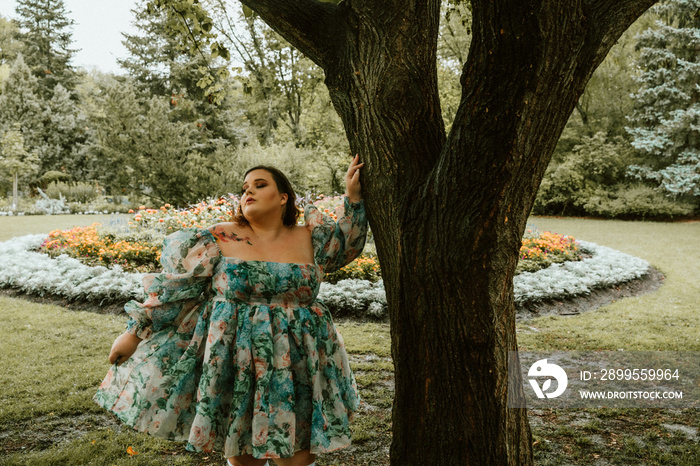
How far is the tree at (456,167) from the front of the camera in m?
1.81

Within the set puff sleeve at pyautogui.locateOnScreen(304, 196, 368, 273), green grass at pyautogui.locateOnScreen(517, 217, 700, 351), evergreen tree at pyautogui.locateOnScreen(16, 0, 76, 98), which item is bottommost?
green grass at pyautogui.locateOnScreen(517, 217, 700, 351)

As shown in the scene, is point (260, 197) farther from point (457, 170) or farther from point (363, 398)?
point (363, 398)

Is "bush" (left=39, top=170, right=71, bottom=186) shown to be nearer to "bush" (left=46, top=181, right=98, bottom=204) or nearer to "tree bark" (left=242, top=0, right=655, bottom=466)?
"bush" (left=46, top=181, right=98, bottom=204)

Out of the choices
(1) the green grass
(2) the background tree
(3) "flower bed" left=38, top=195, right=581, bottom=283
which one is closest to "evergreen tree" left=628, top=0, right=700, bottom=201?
(1) the green grass

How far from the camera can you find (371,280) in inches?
283

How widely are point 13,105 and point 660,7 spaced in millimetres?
30570

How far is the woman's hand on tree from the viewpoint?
229cm

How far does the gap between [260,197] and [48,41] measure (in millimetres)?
35215

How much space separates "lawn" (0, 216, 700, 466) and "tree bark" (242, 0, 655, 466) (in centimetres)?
120

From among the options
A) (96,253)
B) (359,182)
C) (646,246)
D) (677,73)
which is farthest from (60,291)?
(677,73)

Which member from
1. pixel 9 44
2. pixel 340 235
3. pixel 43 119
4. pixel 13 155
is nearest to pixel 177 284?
pixel 340 235

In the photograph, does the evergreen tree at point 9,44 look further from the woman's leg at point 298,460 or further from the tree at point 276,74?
the woman's leg at point 298,460

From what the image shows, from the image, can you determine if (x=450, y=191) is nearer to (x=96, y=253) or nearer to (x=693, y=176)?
(x=96, y=253)

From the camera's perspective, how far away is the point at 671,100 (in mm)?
20000
